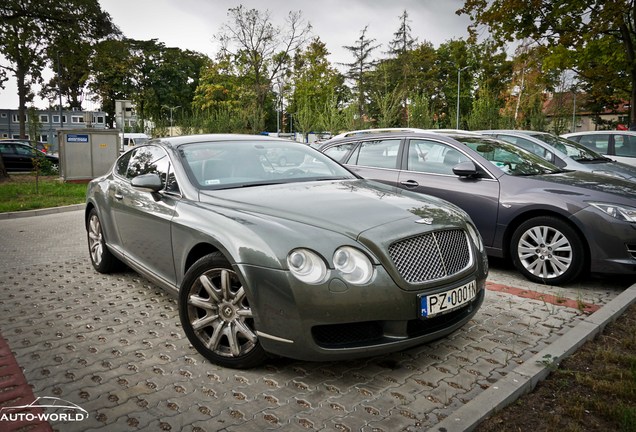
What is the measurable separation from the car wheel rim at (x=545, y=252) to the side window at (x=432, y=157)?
1.25m

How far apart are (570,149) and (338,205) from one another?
A: 7.65m

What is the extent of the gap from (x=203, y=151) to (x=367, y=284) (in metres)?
2.18

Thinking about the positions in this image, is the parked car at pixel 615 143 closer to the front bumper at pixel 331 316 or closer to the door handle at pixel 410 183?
the door handle at pixel 410 183

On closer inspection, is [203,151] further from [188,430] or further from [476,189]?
[476,189]

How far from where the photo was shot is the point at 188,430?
273 centimetres

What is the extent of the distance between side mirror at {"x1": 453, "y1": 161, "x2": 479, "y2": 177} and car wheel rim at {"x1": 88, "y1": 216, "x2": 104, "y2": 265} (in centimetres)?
406

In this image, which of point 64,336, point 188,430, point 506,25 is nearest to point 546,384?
point 188,430

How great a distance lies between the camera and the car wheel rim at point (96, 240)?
5852 millimetres

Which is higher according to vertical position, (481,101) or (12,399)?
(481,101)

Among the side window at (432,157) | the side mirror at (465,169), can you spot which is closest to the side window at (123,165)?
the side window at (432,157)

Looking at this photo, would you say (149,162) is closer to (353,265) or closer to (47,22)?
(353,265)

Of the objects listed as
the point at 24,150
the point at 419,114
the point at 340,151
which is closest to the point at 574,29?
the point at 419,114

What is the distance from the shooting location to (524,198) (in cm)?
551

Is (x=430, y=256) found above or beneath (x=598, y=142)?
beneath
